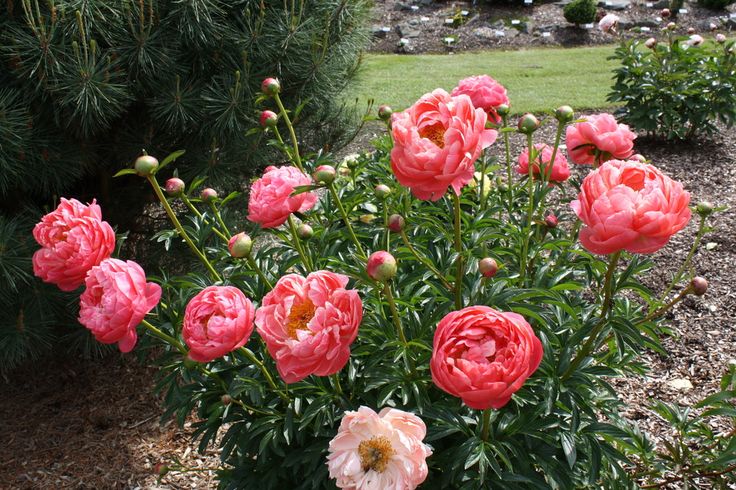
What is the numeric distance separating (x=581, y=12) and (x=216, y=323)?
32.1 ft

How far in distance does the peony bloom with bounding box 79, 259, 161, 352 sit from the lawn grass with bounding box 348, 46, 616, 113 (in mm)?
4476

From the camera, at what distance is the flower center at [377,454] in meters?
1.07

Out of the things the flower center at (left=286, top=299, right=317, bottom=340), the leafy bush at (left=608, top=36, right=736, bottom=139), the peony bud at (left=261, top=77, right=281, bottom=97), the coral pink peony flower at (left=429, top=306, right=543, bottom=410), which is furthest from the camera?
the leafy bush at (left=608, top=36, right=736, bottom=139)

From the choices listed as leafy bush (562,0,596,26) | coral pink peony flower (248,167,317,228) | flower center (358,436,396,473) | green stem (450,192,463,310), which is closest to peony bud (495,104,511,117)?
green stem (450,192,463,310)

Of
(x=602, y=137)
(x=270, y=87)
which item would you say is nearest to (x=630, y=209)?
(x=602, y=137)

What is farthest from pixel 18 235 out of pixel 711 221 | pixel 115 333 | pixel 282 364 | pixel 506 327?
pixel 711 221

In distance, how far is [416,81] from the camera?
7.48 m

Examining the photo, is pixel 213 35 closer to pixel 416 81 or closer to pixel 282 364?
pixel 282 364

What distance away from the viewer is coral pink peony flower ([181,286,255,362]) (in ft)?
3.98

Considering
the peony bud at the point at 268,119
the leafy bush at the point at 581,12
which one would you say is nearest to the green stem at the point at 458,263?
the peony bud at the point at 268,119

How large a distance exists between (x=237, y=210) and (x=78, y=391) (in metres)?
1.00

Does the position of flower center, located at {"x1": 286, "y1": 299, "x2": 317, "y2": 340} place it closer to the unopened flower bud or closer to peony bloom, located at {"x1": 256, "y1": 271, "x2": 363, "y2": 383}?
peony bloom, located at {"x1": 256, "y1": 271, "x2": 363, "y2": 383}

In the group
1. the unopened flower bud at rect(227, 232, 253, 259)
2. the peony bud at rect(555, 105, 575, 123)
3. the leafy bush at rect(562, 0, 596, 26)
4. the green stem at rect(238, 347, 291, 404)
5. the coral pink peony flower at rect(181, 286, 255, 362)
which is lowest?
the leafy bush at rect(562, 0, 596, 26)

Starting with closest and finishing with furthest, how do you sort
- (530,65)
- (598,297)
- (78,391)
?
(598,297), (78,391), (530,65)
